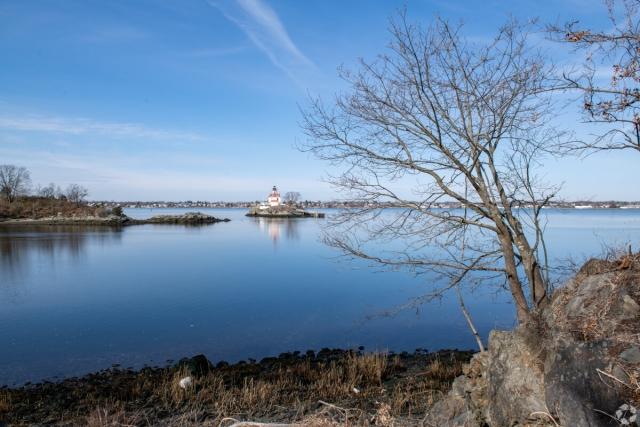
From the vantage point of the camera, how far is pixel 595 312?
421 cm

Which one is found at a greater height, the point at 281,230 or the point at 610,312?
the point at 610,312

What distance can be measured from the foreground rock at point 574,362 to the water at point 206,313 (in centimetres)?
425

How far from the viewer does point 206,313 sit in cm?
1666

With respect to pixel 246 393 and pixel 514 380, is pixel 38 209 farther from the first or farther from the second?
pixel 514 380

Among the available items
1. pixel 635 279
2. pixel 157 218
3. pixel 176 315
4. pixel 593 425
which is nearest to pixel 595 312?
pixel 635 279

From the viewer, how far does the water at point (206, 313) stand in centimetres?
1273

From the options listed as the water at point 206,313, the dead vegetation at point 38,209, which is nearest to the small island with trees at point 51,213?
the dead vegetation at point 38,209

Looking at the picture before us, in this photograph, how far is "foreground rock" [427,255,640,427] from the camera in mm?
3545

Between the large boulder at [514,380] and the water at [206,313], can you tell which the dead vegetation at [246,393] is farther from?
the large boulder at [514,380]

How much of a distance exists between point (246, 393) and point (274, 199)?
124 meters

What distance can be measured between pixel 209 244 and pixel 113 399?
113ft

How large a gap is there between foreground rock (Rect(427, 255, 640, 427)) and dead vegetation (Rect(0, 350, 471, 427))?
9.07ft

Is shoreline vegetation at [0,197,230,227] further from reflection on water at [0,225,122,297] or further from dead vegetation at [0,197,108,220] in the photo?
reflection on water at [0,225,122,297]

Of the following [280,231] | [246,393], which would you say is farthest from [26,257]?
[280,231]
